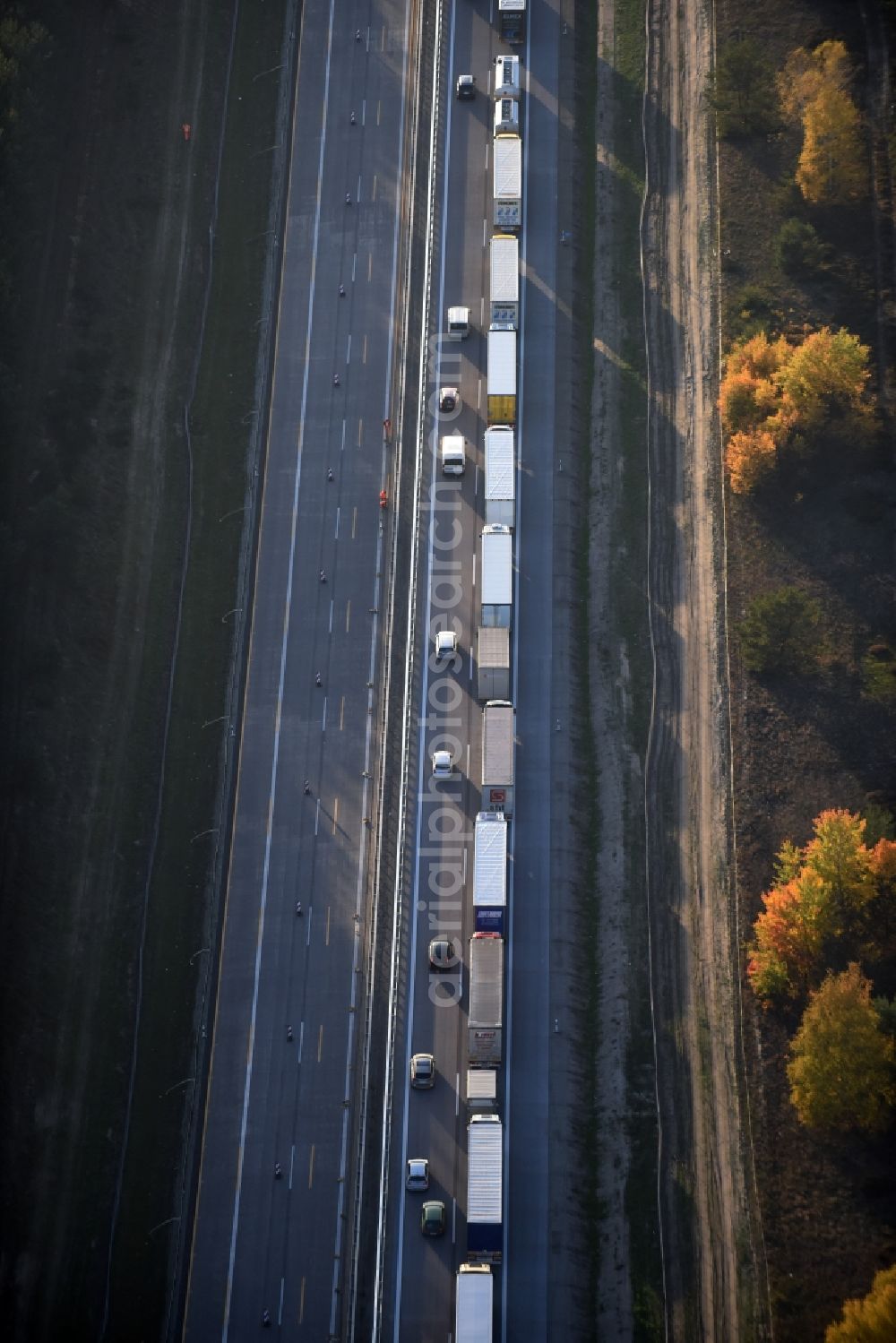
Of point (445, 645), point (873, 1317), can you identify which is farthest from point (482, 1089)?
point (445, 645)

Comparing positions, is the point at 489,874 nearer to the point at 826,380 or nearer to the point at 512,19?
the point at 826,380

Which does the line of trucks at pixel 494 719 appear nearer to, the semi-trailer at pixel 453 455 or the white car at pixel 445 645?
the semi-trailer at pixel 453 455

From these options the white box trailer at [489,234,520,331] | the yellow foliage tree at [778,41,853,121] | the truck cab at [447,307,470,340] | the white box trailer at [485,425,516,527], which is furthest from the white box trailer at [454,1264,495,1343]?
the yellow foliage tree at [778,41,853,121]

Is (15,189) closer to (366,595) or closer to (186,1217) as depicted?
(366,595)

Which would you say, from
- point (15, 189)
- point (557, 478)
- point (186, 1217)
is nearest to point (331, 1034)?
point (186, 1217)

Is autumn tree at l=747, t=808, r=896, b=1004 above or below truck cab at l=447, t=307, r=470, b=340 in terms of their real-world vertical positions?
below

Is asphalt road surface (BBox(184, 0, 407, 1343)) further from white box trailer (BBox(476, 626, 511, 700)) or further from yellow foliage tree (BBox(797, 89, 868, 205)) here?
yellow foliage tree (BBox(797, 89, 868, 205))
